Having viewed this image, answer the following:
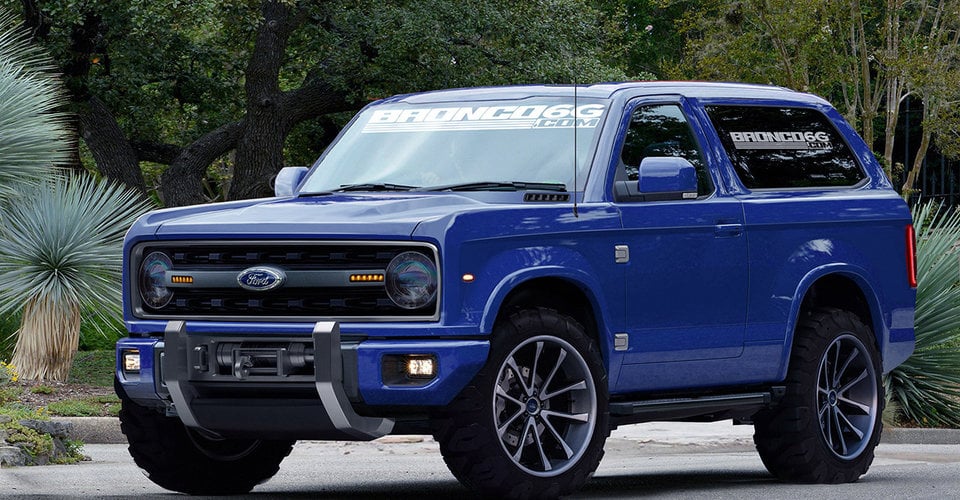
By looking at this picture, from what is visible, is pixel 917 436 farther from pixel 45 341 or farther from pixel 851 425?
pixel 45 341

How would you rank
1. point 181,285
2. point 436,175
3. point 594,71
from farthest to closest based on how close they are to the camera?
point 594,71 < point 436,175 < point 181,285

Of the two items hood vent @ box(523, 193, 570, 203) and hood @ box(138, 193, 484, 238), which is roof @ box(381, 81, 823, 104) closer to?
hood vent @ box(523, 193, 570, 203)

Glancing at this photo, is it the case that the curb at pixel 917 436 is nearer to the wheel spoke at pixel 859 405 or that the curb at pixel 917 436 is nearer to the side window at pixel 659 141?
the wheel spoke at pixel 859 405

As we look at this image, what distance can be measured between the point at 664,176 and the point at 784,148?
185cm

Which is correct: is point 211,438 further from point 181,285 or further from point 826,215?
point 826,215

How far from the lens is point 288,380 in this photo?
23.8ft

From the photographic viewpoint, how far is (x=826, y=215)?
943 cm

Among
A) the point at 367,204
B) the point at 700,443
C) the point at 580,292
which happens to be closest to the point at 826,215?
the point at 580,292

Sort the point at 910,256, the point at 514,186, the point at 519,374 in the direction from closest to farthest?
the point at 519,374, the point at 514,186, the point at 910,256

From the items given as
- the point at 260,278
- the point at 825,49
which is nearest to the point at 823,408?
the point at 260,278

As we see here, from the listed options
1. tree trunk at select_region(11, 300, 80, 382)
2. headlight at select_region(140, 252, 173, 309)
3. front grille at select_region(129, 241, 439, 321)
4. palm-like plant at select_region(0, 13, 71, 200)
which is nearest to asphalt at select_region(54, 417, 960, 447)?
tree trunk at select_region(11, 300, 80, 382)

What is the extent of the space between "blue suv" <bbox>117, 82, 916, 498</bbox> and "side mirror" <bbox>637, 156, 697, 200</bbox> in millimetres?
13

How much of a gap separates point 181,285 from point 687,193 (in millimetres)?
2610

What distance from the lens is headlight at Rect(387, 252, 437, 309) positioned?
7.21 meters
